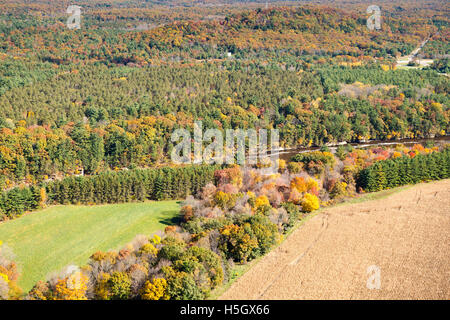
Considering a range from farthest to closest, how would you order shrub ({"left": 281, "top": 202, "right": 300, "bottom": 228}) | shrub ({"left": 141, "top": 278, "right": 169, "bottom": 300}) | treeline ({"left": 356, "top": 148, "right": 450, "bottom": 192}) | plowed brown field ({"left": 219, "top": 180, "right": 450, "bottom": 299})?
treeline ({"left": 356, "top": 148, "right": 450, "bottom": 192}), shrub ({"left": 281, "top": 202, "right": 300, "bottom": 228}), plowed brown field ({"left": 219, "top": 180, "right": 450, "bottom": 299}), shrub ({"left": 141, "top": 278, "right": 169, "bottom": 300})

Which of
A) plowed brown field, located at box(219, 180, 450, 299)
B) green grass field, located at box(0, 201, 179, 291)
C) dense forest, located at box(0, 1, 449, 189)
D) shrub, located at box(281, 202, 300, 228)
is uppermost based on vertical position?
dense forest, located at box(0, 1, 449, 189)

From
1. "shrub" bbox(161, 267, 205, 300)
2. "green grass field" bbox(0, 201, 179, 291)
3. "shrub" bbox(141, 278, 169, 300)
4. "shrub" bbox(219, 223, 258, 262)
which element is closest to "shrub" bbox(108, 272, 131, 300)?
"shrub" bbox(141, 278, 169, 300)

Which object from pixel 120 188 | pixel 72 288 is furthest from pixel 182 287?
pixel 120 188

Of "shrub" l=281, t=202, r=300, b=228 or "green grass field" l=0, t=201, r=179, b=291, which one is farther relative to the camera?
"shrub" l=281, t=202, r=300, b=228

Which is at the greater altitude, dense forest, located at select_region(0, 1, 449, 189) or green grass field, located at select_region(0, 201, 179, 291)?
dense forest, located at select_region(0, 1, 449, 189)

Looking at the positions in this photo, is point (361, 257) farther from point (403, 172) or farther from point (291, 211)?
point (403, 172)

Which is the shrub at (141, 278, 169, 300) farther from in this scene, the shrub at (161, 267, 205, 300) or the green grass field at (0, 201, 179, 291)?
the green grass field at (0, 201, 179, 291)

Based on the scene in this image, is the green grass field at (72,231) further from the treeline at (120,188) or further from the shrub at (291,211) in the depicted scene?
the shrub at (291,211)

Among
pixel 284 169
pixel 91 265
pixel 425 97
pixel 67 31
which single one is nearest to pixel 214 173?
pixel 284 169

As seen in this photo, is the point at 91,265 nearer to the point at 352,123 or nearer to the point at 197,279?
the point at 197,279
